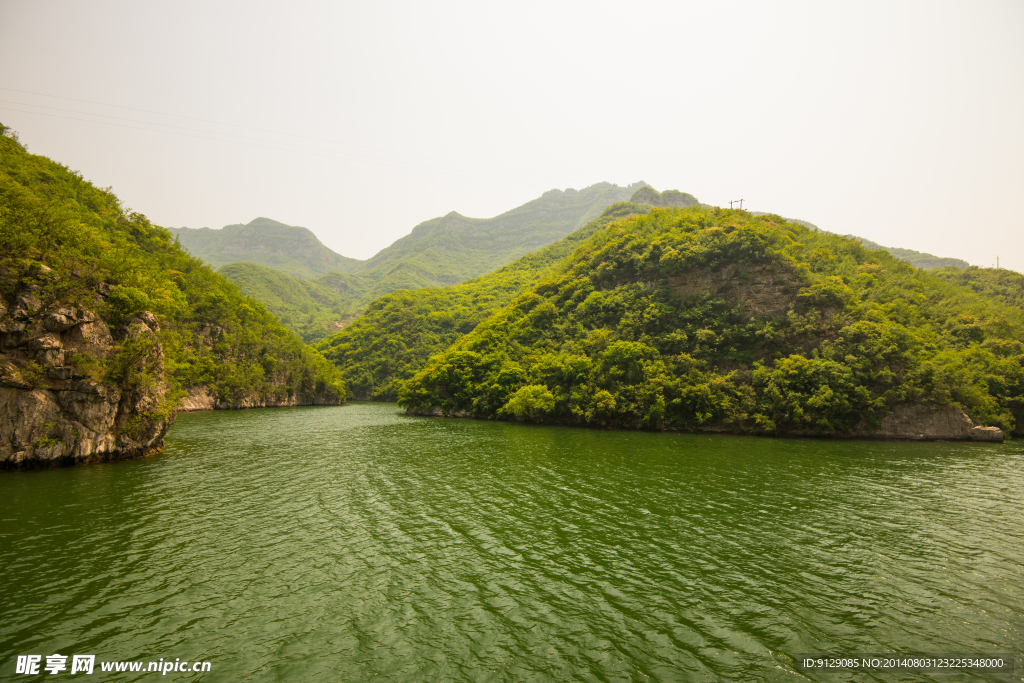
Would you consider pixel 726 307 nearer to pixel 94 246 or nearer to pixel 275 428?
pixel 275 428

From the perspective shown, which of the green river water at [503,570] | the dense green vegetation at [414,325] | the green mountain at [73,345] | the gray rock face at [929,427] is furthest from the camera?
the dense green vegetation at [414,325]

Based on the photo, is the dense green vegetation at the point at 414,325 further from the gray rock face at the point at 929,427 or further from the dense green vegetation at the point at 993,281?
the dense green vegetation at the point at 993,281

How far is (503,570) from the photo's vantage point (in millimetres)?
15406

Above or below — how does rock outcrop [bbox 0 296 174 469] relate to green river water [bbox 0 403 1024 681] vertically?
above

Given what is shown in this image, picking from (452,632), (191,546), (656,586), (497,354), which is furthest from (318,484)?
(497,354)

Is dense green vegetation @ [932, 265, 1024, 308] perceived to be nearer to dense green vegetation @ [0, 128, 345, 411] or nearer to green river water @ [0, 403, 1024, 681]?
green river water @ [0, 403, 1024, 681]

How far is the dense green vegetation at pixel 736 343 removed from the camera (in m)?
49.2

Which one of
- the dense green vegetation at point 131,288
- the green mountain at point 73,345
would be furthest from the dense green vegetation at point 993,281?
the dense green vegetation at point 131,288

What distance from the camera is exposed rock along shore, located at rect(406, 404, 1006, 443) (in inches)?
1802

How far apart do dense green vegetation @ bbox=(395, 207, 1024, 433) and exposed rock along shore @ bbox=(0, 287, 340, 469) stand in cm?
4319

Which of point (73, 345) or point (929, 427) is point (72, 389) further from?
point (929, 427)

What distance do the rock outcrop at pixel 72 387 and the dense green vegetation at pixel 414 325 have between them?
79.8 m

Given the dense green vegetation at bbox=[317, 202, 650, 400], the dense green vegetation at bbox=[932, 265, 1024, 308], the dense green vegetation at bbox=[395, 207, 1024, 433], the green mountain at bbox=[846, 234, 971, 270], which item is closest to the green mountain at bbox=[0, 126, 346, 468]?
the dense green vegetation at bbox=[395, 207, 1024, 433]

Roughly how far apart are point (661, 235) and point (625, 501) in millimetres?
64970
